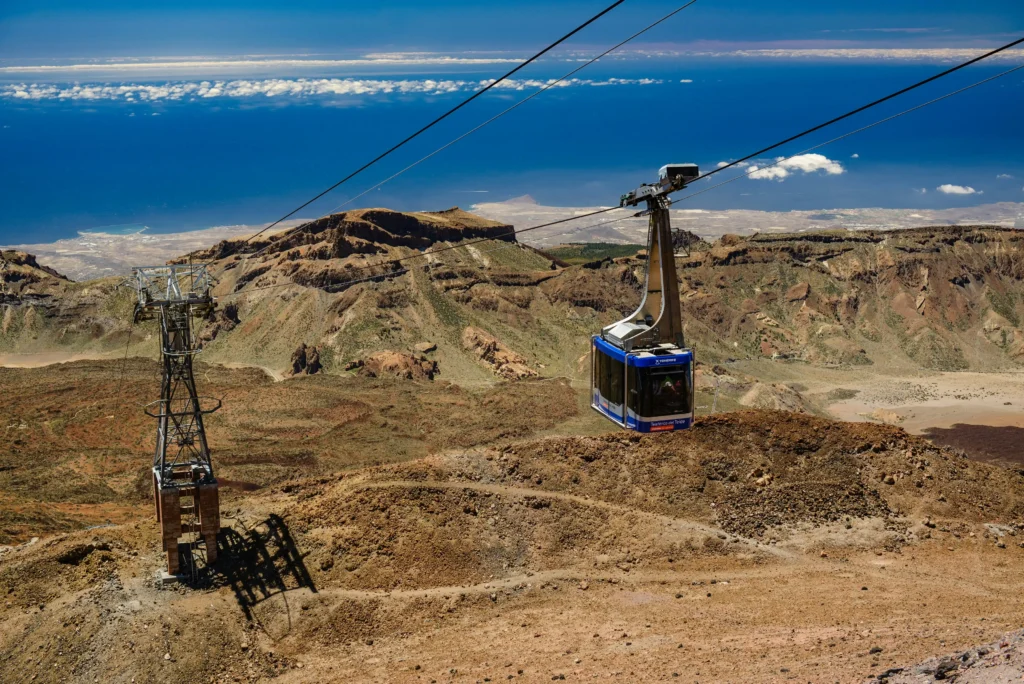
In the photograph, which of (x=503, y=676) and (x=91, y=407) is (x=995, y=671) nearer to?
(x=503, y=676)

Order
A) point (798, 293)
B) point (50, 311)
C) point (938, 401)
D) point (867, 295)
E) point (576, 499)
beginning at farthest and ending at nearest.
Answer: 1. point (867, 295)
2. point (798, 293)
3. point (50, 311)
4. point (938, 401)
5. point (576, 499)

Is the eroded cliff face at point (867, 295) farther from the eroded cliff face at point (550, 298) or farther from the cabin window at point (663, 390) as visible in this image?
the cabin window at point (663, 390)

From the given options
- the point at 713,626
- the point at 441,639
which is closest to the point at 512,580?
the point at 441,639

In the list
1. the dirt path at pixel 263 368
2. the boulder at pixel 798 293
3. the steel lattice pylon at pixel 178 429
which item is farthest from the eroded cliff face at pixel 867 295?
the steel lattice pylon at pixel 178 429

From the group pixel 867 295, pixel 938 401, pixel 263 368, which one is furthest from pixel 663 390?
pixel 867 295

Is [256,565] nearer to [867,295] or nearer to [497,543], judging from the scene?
[497,543]

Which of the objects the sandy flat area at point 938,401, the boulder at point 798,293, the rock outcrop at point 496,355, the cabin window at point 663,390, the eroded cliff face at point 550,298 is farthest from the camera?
the boulder at point 798,293

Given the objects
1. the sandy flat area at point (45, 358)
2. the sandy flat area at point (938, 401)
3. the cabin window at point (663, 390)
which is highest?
the cabin window at point (663, 390)
